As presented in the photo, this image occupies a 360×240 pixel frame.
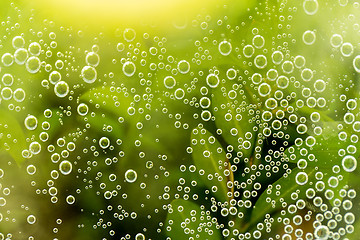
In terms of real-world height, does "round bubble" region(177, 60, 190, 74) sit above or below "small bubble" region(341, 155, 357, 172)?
above

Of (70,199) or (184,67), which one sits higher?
(184,67)

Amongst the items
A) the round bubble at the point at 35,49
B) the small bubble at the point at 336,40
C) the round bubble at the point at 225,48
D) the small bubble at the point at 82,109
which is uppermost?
the small bubble at the point at 336,40

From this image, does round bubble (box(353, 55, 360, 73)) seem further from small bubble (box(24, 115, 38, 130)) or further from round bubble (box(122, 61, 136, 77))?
small bubble (box(24, 115, 38, 130))

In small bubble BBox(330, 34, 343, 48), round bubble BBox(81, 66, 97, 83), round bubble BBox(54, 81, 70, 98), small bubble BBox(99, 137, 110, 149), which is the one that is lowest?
small bubble BBox(99, 137, 110, 149)

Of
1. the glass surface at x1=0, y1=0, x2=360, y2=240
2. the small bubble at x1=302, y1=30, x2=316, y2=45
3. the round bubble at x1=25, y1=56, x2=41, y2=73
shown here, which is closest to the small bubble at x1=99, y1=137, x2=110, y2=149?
the glass surface at x1=0, y1=0, x2=360, y2=240

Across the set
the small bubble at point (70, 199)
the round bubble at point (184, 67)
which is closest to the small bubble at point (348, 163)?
the round bubble at point (184, 67)

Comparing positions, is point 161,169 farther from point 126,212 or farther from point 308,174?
point 308,174

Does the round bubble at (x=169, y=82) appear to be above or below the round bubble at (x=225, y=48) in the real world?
below

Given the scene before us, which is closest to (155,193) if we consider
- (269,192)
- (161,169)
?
(161,169)

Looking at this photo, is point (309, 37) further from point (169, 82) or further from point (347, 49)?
point (169, 82)

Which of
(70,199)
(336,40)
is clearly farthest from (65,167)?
(336,40)

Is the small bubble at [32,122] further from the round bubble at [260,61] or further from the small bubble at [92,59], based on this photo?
the round bubble at [260,61]
